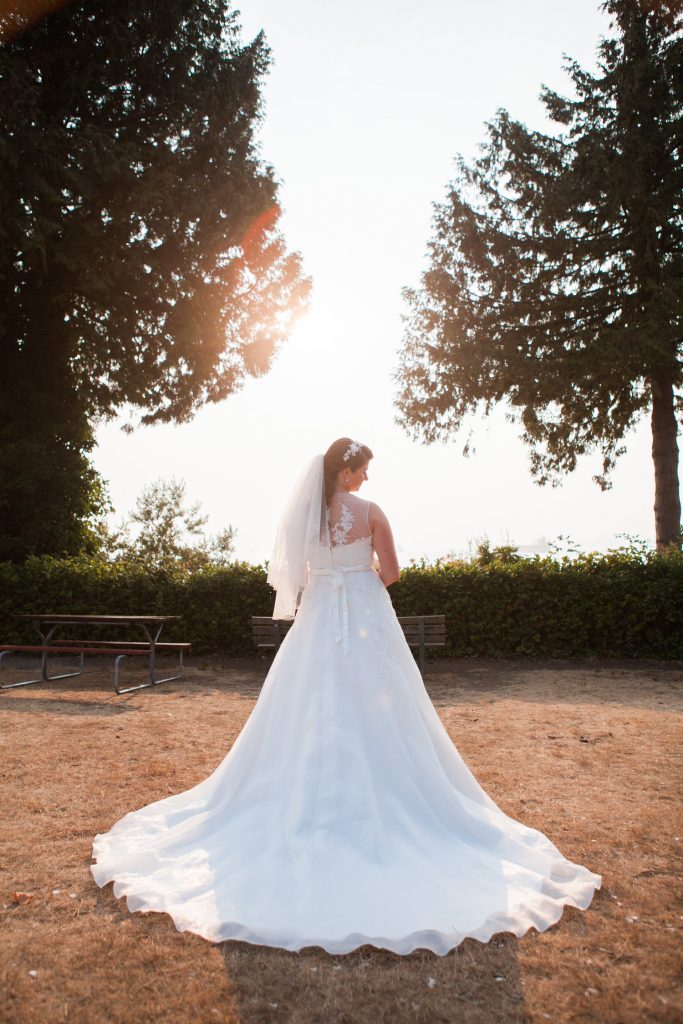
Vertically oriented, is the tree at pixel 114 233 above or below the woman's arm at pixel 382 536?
above

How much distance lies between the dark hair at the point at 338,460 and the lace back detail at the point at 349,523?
15 cm

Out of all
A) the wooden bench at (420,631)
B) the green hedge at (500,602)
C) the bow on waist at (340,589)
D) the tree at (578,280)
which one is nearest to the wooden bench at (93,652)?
the green hedge at (500,602)

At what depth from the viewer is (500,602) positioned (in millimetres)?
12289

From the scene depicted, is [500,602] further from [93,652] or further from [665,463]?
[665,463]

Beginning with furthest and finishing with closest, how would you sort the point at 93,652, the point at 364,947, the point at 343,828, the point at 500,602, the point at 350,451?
the point at 500,602 < the point at 93,652 < the point at 350,451 < the point at 343,828 < the point at 364,947

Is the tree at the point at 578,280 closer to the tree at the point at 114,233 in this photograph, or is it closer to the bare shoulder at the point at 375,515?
the tree at the point at 114,233

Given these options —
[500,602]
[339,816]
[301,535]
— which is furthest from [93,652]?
[339,816]

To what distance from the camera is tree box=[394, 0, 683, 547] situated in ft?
59.7

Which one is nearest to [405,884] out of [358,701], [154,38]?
[358,701]

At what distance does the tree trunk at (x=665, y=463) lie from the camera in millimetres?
18000

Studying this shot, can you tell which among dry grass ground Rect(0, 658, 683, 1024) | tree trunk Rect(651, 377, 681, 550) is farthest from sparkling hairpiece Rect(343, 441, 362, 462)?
tree trunk Rect(651, 377, 681, 550)

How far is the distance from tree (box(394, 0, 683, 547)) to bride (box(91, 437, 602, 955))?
50.1 ft

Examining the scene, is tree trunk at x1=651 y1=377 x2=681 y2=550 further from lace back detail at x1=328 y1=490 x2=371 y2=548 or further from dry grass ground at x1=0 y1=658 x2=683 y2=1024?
lace back detail at x1=328 y1=490 x2=371 y2=548

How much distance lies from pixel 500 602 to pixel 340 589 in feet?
27.2
